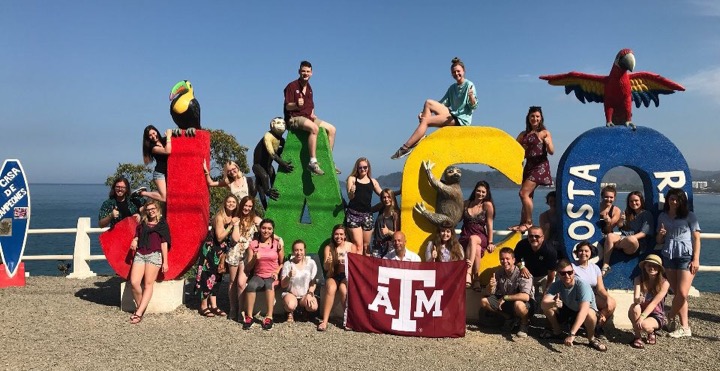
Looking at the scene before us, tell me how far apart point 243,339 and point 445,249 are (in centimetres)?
239

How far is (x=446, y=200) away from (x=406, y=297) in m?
1.37

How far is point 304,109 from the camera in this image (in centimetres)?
679

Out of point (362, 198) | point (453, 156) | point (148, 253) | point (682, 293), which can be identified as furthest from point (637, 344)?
point (148, 253)

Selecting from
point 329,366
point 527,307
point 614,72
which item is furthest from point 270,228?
point 614,72

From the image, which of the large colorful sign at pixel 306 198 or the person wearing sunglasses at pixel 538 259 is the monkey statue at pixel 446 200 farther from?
the large colorful sign at pixel 306 198

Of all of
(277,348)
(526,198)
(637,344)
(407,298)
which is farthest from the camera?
(526,198)

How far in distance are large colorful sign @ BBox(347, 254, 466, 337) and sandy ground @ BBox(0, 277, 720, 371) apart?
0.16 metres

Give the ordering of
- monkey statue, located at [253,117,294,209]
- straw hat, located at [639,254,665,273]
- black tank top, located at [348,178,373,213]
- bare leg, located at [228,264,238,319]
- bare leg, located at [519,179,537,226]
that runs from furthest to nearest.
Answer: monkey statue, located at [253,117,294,209] → bare leg, located at [519,179,537,226] → black tank top, located at [348,178,373,213] → bare leg, located at [228,264,238,319] → straw hat, located at [639,254,665,273]

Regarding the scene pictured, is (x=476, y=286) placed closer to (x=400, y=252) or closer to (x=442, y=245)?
(x=442, y=245)

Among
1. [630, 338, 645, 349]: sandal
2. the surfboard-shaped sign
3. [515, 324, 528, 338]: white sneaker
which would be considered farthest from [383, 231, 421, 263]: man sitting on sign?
the surfboard-shaped sign

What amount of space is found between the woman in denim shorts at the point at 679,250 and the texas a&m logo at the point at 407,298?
2521 millimetres

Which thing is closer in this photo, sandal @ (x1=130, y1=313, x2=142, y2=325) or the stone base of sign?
sandal @ (x1=130, y1=313, x2=142, y2=325)

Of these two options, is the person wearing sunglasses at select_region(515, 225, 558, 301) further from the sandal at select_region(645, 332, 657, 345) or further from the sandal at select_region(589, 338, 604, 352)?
the sandal at select_region(645, 332, 657, 345)

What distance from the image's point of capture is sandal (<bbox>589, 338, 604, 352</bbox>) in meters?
5.11
